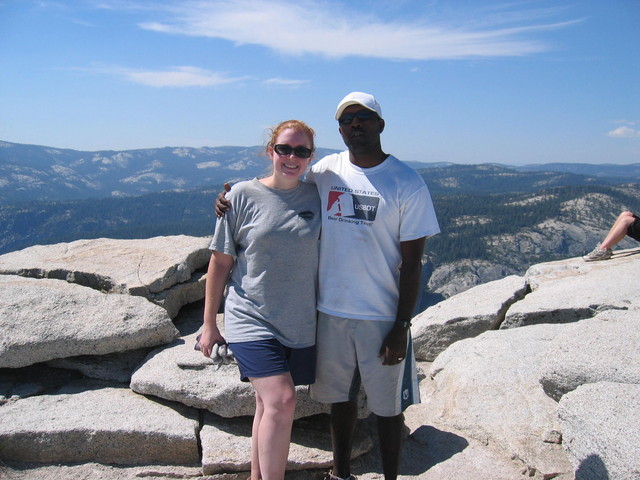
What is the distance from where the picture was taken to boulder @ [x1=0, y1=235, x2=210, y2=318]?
6.85 m

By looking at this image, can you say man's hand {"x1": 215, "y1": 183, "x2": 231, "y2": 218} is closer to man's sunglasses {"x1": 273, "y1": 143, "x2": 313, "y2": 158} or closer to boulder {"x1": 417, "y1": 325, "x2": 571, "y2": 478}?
man's sunglasses {"x1": 273, "y1": 143, "x2": 313, "y2": 158}

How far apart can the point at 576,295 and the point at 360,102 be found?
593 centimetres

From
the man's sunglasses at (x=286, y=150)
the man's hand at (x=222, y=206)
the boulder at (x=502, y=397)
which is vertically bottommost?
the boulder at (x=502, y=397)

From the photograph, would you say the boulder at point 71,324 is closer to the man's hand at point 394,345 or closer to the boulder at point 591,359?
the man's hand at point 394,345

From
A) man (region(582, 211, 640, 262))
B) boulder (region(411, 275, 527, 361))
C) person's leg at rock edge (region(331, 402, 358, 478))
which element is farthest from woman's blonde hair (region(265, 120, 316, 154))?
man (region(582, 211, 640, 262))

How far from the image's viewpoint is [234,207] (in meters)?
3.90

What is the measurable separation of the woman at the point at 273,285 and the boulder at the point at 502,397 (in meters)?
2.62

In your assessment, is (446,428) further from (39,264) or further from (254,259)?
(39,264)

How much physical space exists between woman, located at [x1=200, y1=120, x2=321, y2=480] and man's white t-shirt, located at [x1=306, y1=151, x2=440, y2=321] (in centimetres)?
16

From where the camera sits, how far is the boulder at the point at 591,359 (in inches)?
185

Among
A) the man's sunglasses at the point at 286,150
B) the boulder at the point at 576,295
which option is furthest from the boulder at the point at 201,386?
the boulder at the point at 576,295

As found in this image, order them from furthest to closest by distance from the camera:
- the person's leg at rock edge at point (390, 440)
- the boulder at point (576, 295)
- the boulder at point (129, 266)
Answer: the boulder at point (576, 295) < the boulder at point (129, 266) < the person's leg at rock edge at point (390, 440)

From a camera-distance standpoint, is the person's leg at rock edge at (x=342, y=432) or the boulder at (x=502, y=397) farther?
the boulder at (x=502, y=397)

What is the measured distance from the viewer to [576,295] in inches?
306
